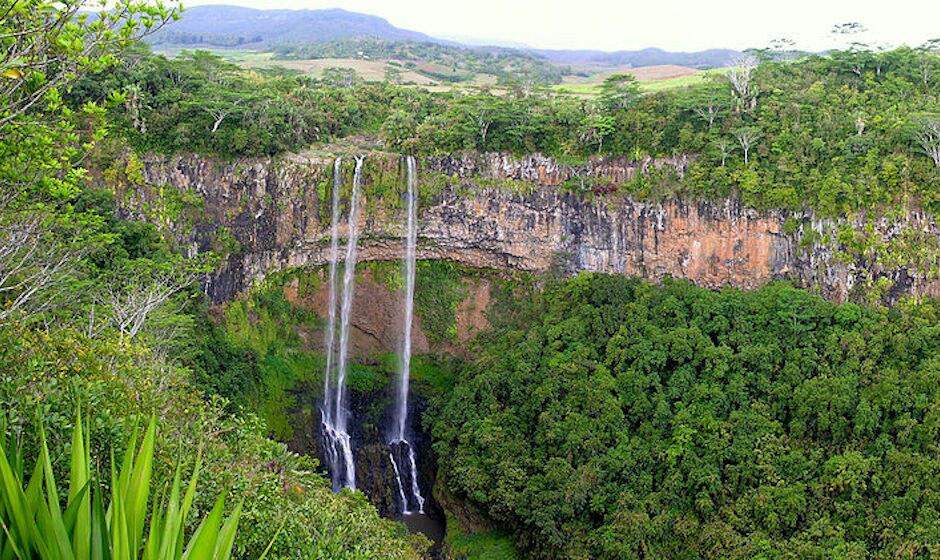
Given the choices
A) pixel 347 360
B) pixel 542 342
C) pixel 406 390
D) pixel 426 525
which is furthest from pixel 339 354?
pixel 542 342

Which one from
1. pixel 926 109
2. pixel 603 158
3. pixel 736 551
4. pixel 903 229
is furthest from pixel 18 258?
pixel 926 109

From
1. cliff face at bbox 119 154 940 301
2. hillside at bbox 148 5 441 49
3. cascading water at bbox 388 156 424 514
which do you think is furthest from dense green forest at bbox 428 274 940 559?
hillside at bbox 148 5 441 49

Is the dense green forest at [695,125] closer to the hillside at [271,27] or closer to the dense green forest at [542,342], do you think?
the dense green forest at [542,342]

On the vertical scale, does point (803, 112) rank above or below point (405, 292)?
above

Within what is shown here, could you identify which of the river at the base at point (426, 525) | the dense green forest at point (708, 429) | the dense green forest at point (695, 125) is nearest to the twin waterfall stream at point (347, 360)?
the river at the base at point (426, 525)

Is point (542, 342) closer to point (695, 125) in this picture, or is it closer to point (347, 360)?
point (347, 360)

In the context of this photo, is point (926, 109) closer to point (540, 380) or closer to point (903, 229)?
point (903, 229)

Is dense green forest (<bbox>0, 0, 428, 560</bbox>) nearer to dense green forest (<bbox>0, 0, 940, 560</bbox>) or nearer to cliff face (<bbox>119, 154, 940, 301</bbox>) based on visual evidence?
dense green forest (<bbox>0, 0, 940, 560</bbox>)
